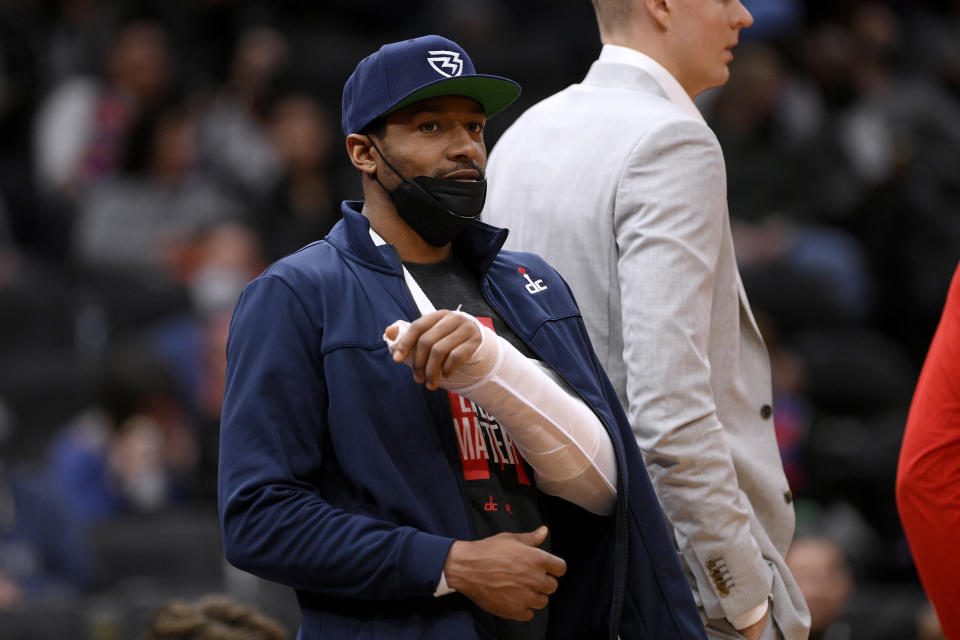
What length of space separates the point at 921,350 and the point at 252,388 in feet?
22.0

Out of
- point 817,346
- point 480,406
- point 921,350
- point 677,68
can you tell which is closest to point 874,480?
point 817,346

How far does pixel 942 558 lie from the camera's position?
125 inches

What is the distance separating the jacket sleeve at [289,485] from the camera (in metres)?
2.29

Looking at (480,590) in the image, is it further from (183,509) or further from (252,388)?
(183,509)

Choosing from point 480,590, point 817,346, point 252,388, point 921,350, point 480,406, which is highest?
point 252,388

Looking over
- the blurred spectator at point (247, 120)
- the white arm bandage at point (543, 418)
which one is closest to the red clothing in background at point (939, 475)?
the white arm bandage at point (543, 418)

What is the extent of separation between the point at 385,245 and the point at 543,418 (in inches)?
16.8

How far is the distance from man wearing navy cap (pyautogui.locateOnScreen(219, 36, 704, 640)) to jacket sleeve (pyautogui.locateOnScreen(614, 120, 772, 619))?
0.11 metres

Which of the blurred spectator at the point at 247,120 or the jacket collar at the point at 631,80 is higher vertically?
the jacket collar at the point at 631,80

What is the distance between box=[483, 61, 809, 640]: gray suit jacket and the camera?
2742mm

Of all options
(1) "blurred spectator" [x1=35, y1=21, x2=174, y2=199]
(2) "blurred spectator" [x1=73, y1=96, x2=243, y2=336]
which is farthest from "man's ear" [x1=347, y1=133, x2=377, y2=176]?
(1) "blurred spectator" [x1=35, y1=21, x2=174, y2=199]

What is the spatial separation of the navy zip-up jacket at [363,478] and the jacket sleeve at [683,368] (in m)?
0.14

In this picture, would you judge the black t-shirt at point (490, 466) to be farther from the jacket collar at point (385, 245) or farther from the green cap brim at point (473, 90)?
the green cap brim at point (473, 90)

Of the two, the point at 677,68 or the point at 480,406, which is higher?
the point at 677,68
